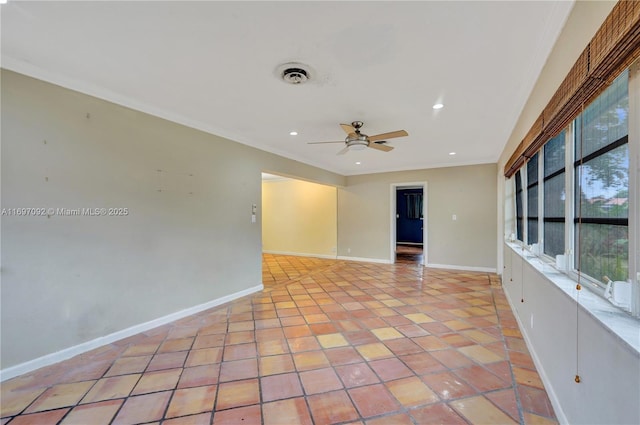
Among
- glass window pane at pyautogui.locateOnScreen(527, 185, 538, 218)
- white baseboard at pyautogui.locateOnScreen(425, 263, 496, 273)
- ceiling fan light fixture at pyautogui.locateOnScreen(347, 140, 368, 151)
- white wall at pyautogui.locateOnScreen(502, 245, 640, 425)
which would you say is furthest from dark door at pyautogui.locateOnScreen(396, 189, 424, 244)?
white wall at pyautogui.locateOnScreen(502, 245, 640, 425)

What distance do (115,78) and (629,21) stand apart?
312 cm

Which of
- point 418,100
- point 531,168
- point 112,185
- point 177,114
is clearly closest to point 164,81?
point 177,114

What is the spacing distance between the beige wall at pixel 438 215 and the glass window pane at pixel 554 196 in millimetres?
3465

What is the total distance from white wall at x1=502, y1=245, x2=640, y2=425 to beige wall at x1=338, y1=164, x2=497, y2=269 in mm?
3562

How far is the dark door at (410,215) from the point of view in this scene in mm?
10062

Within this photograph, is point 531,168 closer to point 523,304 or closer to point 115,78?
point 523,304

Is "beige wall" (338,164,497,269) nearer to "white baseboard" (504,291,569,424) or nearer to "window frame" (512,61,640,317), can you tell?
"white baseboard" (504,291,569,424)

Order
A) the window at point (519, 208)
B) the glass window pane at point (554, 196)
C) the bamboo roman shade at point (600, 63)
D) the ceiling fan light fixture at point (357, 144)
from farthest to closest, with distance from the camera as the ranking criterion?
the window at point (519, 208)
the ceiling fan light fixture at point (357, 144)
the glass window pane at point (554, 196)
the bamboo roman shade at point (600, 63)

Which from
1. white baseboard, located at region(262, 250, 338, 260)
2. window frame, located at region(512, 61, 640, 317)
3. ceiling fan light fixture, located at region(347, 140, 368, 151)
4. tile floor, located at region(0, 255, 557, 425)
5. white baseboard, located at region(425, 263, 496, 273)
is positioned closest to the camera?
window frame, located at region(512, 61, 640, 317)

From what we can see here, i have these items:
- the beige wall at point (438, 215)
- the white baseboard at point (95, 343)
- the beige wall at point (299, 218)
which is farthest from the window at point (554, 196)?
the beige wall at point (299, 218)

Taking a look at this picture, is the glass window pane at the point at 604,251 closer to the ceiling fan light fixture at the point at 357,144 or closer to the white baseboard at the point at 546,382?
the white baseboard at the point at 546,382

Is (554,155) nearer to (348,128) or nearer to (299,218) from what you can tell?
(348,128)

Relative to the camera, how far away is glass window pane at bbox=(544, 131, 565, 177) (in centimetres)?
209

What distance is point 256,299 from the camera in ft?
13.0
